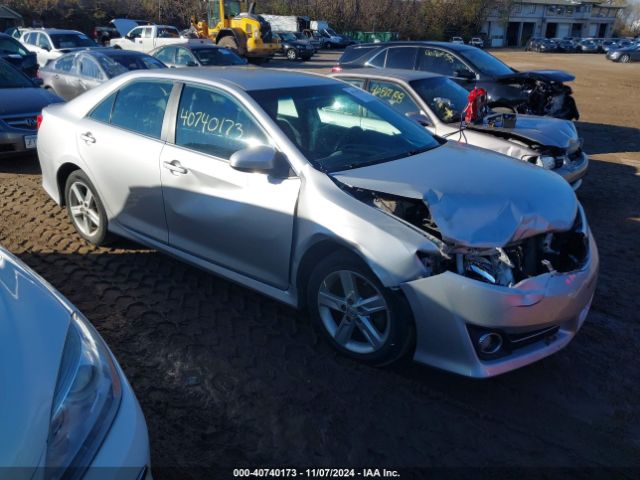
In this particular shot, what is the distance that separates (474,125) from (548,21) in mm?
83713

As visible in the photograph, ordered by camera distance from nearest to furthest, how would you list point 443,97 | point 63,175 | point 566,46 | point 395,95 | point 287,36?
point 63,175 < point 395,95 < point 443,97 < point 287,36 < point 566,46

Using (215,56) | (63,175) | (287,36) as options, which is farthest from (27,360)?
(287,36)

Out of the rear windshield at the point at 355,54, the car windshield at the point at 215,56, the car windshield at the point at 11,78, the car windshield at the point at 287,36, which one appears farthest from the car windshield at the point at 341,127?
the car windshield at the point at 287,36

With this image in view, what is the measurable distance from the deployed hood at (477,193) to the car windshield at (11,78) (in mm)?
6952

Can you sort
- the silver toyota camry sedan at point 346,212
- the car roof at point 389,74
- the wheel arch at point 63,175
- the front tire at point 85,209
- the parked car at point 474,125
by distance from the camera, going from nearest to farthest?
the silver toyota camry sedan at point 346,212 < the front tire at point 85,209 < the wheel arch at point 63,175 < the parked car at point 474,125 < the car roof at point 389,74

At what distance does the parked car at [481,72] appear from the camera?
8.96 meters

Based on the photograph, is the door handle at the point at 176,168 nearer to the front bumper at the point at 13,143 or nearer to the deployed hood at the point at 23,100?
the front bumper at the point at 13,143

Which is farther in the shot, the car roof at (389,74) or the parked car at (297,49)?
the parked car at (297,49)

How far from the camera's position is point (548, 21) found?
77562 mm

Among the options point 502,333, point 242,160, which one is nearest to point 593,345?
point 502,333

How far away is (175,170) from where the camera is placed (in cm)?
378

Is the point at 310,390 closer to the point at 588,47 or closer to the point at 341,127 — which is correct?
the point at 341,127

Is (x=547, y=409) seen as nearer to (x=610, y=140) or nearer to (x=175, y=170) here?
(x=175, y=170)

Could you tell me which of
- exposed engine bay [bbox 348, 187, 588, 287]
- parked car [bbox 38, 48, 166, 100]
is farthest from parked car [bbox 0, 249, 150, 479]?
parked car [bbox 38, 48, 166, 100]
